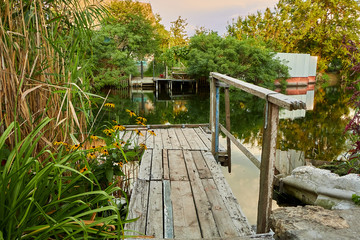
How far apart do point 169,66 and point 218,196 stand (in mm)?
21855

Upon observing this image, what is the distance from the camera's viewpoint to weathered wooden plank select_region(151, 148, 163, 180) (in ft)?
9.65

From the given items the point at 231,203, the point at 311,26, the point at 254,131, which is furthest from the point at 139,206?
the point at 311,26

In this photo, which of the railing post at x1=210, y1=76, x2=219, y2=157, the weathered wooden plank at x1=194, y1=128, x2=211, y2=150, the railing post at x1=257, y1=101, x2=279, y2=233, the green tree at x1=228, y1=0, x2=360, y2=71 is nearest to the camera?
the railing post at x1=257, y1=101, x2=279, y2=233

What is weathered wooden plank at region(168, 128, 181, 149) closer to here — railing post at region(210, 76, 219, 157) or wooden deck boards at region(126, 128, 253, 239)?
wooden deck boards at region(126, 128, 253, 239)

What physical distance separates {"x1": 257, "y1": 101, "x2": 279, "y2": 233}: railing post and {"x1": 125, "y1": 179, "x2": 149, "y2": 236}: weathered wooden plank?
2.69 feet

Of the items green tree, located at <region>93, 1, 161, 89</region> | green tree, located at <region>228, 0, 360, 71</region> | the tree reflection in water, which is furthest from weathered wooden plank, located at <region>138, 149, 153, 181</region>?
green tree, located at <region>228, 0, 360, 71</region>

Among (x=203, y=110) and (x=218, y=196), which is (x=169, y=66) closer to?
(x=203, y=110)

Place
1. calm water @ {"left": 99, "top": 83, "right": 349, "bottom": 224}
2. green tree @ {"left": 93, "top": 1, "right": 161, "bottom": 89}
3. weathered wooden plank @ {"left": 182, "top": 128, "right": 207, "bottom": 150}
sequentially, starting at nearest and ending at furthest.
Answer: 1. weathered wooden plank @ {"left": 182, "top": 128, "right": 207, "bottom": 150}
2. calm water @ {"left": 99, "top": 83, "right": 349, "bottom": 224}
3. green tree @ {"left": 93, "top": 1, "right": 161, "bottom": 89}

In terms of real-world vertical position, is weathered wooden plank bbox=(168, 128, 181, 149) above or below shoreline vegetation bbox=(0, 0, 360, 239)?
below

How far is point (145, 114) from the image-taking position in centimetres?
1109

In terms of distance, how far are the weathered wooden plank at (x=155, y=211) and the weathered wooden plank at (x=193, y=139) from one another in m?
1.48

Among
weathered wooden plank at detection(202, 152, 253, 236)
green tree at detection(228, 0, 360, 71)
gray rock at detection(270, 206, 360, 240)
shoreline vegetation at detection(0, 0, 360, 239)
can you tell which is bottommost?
weathered wooden plank at detection(202, 152, 253, 236)

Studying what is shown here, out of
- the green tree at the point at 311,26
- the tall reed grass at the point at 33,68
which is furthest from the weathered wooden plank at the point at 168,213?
the green tree at the point at 311,26

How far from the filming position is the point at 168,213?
2152mm
